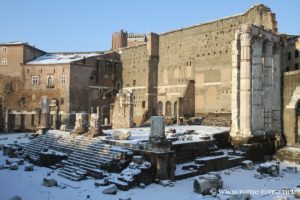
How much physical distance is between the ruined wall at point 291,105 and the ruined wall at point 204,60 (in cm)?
749

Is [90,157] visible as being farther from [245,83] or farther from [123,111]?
[123,111]

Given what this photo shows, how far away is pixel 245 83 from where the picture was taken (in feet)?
65.2

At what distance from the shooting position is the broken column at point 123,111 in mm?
26719

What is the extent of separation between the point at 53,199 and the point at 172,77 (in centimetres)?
2873

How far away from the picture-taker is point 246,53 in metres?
19.7

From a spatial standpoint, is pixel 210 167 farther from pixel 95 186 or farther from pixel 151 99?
pixel 151 99

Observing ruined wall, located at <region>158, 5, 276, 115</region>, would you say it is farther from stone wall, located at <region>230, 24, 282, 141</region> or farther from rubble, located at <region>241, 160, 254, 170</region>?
rubble, located at <region>241, 160, 254, 170</region>

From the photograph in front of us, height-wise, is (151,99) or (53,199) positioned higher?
(151,99)

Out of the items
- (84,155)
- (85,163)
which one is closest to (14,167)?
(84,155)

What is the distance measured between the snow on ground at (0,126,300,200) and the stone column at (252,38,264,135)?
5128 mm

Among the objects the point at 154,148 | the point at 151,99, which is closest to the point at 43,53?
the point at 151,99

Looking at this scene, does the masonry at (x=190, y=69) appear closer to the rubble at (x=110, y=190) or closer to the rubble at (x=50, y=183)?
the rubble at (x=110, y=190)

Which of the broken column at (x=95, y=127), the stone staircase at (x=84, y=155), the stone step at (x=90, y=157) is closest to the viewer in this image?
the stone staircase at (x=84, y=155)

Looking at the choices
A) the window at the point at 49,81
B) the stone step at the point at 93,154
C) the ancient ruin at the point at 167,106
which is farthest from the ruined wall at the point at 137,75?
the stone step at the point at 93,154
